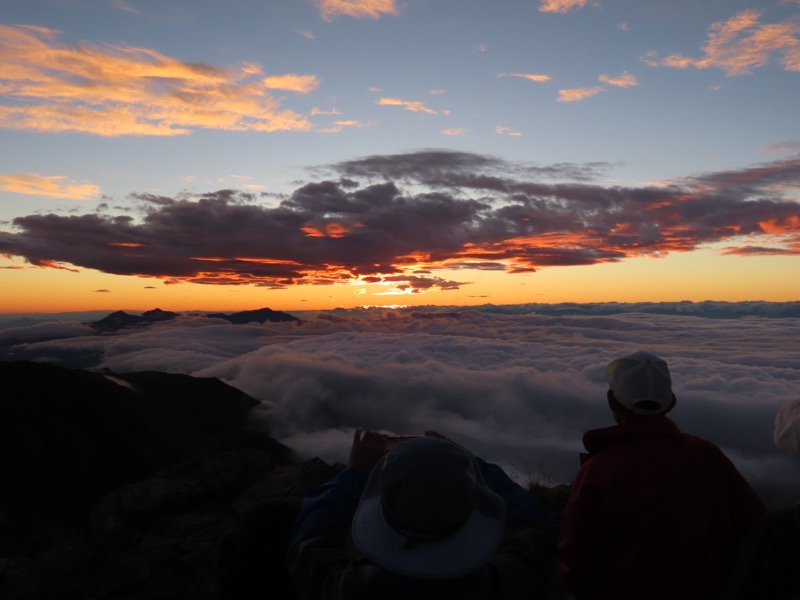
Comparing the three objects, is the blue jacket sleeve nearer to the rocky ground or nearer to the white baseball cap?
the rocky ground

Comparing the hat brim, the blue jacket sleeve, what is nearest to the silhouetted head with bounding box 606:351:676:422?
the hat brim

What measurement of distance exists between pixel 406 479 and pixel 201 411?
122 m

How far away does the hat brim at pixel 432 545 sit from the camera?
62.7 inches

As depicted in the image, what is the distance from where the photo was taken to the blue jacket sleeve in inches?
77.4

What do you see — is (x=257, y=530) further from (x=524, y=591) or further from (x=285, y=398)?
(x=285, y=398)

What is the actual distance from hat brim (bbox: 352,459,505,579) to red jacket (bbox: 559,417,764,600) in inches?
35.1

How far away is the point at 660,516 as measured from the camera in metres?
2.35

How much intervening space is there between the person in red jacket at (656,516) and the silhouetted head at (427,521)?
3.06 feet

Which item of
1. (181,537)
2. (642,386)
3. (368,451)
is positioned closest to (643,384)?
(642,386)

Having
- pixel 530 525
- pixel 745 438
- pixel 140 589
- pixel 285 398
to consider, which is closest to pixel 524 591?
pixel 530 525

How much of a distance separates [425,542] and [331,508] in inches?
21.1

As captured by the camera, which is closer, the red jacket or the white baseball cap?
the red jacket

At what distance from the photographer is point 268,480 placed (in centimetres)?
817

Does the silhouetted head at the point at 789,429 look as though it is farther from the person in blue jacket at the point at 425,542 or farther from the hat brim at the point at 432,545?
the hat brim at the point at 432,545
